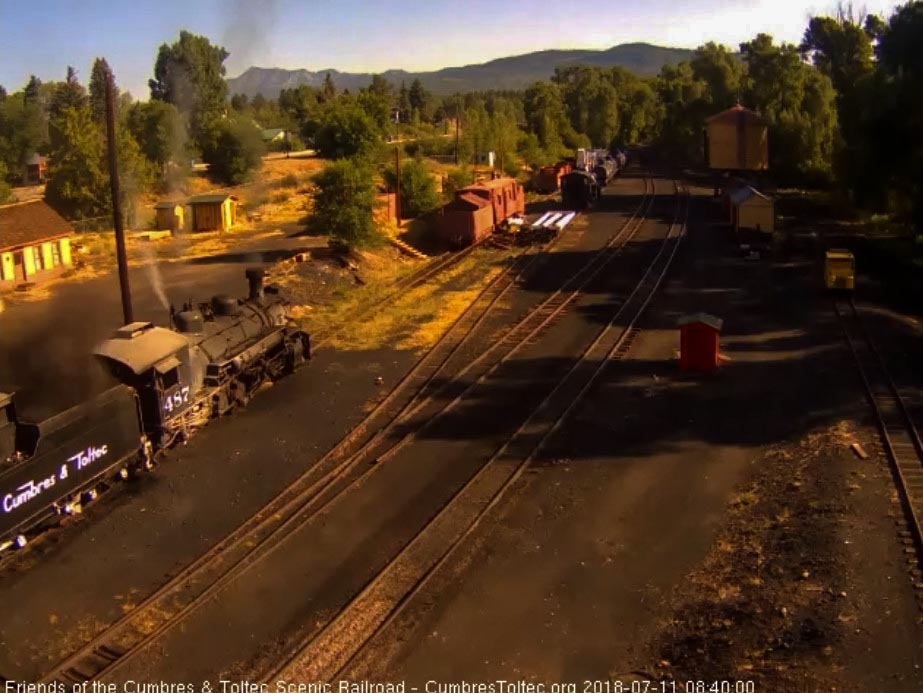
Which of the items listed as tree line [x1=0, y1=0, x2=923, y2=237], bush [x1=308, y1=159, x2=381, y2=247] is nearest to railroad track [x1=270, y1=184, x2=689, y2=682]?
tree line [x1=0, y1=0, x2=923, y2=237]

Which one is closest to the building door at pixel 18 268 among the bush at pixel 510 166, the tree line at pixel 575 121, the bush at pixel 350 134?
the tree line at pixel 575 121

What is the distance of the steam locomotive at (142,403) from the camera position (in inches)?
464

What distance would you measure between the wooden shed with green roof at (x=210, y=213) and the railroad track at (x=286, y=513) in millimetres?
27013

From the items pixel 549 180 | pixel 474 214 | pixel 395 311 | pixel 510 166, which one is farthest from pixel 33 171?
pixel 395 311

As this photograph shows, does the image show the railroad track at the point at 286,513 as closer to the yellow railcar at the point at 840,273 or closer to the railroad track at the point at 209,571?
the railroad track at the point at 209,571

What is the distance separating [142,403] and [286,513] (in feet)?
11.7

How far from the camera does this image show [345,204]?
118 feet

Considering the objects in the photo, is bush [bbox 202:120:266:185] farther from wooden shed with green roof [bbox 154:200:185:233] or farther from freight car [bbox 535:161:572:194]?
freight car [bbox 535:161:572:194]

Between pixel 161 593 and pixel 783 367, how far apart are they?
616 inches

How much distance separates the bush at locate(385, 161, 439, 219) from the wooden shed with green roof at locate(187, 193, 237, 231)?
10.3m

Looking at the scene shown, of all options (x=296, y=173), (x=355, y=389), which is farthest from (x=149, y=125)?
(x=355, y=389)

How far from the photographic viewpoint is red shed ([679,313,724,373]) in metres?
20.6

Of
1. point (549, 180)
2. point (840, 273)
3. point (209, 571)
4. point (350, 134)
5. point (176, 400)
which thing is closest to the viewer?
point (209, 571)

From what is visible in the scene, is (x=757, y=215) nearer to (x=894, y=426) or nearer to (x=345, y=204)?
(x=345, y=204)
